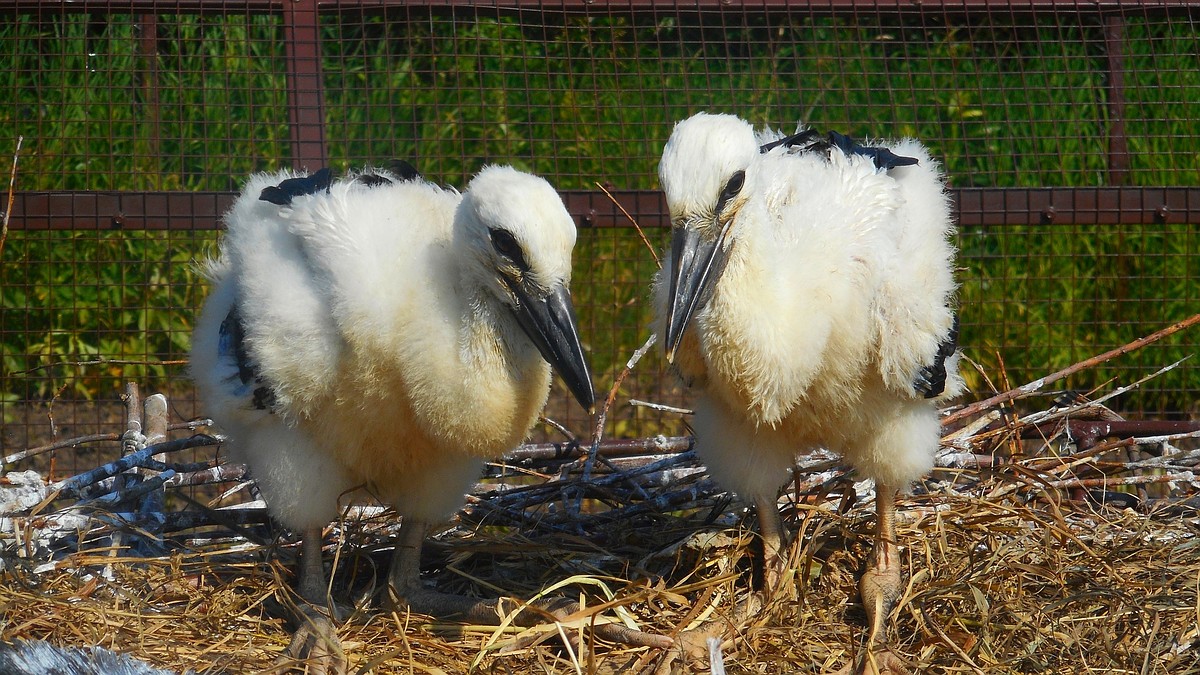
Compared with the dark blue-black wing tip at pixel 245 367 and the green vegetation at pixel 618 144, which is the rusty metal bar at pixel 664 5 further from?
the dark blue-black wing tip at pixel 245 367

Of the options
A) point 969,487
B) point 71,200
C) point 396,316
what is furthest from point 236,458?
point 969,487

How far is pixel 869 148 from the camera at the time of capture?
379 centimetres

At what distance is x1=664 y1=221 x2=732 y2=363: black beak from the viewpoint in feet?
10.1

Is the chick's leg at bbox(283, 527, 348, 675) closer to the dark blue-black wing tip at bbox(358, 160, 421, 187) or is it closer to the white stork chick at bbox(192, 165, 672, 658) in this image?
the white stork chick at bbox(192, 165, 672, 658)

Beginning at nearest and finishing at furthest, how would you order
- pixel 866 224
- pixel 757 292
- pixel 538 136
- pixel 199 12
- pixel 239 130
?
pixel 757 292 → pixel 866 224 → pixel 199 12 → pixel 239 130 → pixel 538 136

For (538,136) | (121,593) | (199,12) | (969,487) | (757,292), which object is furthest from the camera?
(538,136)

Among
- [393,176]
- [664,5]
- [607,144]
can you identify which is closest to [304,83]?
[393,176]

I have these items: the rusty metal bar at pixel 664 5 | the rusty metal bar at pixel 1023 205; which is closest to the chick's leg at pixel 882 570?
the rusty metal bar at pixel 1023 205

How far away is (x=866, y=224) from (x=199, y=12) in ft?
9.69

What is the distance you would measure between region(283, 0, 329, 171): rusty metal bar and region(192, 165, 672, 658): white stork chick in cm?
102

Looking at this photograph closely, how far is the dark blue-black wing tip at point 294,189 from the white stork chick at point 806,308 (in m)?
1.07

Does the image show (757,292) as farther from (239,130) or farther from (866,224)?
(239,130)

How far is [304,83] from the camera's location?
4738 millimetres

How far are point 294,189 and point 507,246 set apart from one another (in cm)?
81
